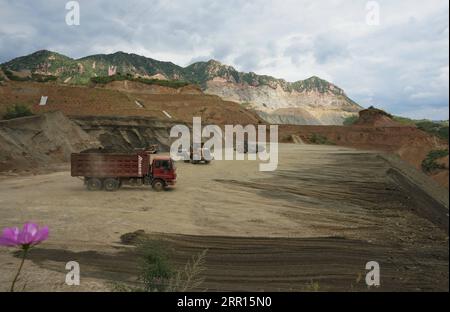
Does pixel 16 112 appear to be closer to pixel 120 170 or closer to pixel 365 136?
pixel 120 170

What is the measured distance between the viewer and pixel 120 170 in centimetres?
1919

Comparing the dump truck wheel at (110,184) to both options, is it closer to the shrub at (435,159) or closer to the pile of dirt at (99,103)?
the shrub at (435,159)

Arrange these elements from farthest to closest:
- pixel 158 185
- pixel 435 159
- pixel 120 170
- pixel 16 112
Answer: pixel 16 112, pixel 158 185, pixel 120 170, pixel 435 159

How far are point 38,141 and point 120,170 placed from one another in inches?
691

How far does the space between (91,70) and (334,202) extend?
147 m

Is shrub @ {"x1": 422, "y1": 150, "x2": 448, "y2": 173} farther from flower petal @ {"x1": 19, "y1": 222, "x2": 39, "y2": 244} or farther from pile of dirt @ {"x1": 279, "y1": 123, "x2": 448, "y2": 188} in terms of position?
pile of dirt @ {"x1": 279, "y1": 123, "x2": 448, "y2": 188}

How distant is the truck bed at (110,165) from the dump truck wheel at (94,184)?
284 millimetres

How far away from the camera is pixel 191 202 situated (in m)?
16.8

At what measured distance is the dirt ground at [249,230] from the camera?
8297 millimetres

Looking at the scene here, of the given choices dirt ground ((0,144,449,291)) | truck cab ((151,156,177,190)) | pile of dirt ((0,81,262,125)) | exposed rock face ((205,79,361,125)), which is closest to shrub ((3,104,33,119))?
pile of dirt ((0,81,262,125))

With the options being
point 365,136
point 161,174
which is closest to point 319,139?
point 365,136

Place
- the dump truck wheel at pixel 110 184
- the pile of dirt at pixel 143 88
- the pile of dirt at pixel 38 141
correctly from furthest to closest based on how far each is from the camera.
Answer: the pile of dirt at pixel 143 88
the pile of dirt at pixel 38 141
the dump truck wheel at pixel 110 184

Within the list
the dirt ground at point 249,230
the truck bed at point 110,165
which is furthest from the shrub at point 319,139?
the truck bed at point 110,165

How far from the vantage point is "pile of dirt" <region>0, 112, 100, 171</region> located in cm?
2830
